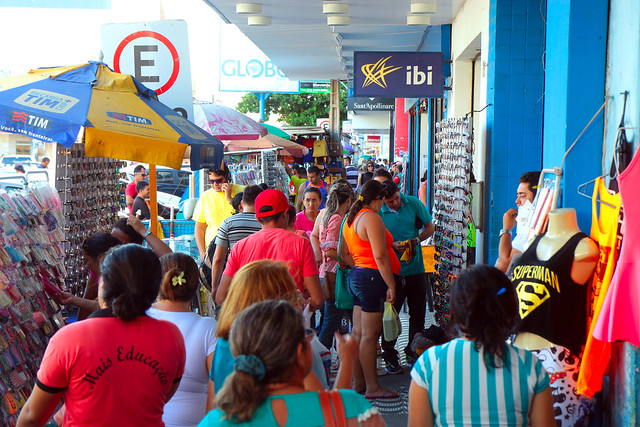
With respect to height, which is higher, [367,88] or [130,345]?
[367,88]

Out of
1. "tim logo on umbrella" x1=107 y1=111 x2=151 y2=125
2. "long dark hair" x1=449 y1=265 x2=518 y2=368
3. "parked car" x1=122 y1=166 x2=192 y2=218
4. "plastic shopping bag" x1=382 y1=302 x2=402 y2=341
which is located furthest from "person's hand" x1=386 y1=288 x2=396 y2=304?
"parked car" x1=122 y1=166 x2=192 y2=218

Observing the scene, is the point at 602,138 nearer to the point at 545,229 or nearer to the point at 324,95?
the point at 545,229

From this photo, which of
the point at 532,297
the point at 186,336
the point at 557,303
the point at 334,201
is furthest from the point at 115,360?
the point at 334,201

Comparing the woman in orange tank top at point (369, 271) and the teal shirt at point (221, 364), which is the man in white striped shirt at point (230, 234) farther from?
the teal shirt at point (221, 364)

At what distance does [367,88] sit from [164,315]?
6.85 m

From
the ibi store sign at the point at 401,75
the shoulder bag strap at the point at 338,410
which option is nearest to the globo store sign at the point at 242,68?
the ibi store sign at the point at 401,75

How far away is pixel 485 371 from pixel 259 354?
96 cm

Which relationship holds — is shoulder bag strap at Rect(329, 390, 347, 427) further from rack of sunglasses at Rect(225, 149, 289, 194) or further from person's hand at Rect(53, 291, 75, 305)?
rack of sunglasses at Rect(225, 149, 289, 194)

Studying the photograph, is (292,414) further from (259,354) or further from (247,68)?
(247,68)

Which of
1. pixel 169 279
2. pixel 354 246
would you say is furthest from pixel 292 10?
pixel 169 279

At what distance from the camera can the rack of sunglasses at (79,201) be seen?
679 cm

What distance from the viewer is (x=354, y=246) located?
6168mm

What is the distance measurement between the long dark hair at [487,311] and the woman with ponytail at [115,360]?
1.19 m

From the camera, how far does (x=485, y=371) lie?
2537 millimetres
